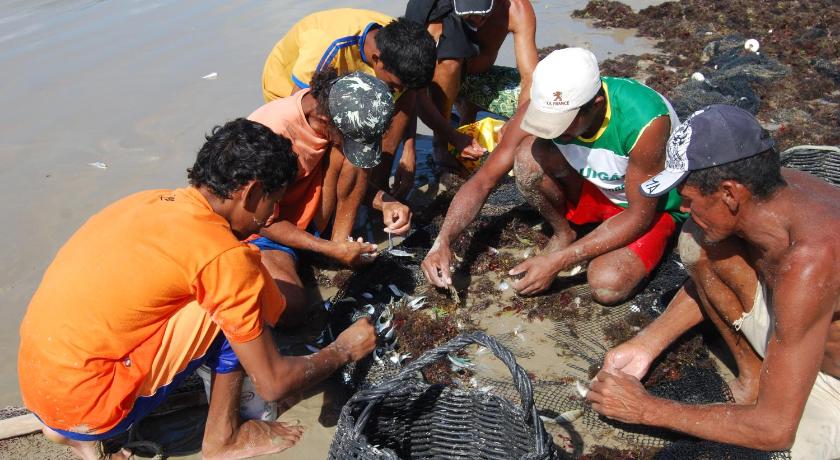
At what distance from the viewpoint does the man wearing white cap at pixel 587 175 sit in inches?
128

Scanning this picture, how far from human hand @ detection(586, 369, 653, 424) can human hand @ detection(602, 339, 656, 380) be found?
394 millimetres

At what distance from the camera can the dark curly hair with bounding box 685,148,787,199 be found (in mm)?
2189

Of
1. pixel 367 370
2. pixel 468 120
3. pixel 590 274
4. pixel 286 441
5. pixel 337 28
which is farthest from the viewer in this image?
pixel 468 120

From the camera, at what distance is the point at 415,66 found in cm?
387

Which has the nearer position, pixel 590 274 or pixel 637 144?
pixel 637 144

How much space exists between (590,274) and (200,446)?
2205 millimetres

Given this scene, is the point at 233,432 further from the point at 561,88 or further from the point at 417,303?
the point at 561,88

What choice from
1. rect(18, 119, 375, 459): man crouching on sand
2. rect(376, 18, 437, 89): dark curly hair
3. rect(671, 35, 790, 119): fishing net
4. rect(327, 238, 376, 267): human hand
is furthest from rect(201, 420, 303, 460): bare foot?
rect(671, 35, 790, 119): fishing net

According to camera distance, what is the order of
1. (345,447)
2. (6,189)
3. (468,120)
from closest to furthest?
(345,447) → (6,189) → (468,120)

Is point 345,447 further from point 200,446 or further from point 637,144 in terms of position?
point 637,144

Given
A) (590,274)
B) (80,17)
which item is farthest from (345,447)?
(80,17)

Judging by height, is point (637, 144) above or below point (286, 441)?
above

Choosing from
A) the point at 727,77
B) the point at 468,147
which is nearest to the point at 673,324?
the point at 468,147

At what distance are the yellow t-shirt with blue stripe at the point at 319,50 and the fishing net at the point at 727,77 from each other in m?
2.75
